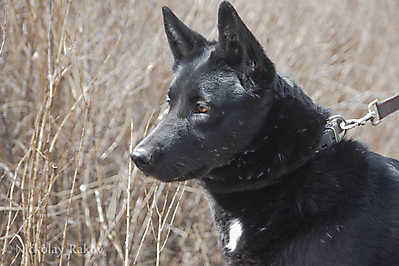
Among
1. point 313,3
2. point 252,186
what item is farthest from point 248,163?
point 313,3

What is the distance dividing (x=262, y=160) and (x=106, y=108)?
169 cm

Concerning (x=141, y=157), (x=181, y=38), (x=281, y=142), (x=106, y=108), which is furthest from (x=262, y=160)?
(x=106, y=108)

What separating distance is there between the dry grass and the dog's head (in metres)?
0.35

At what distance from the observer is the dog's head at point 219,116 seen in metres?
1.93

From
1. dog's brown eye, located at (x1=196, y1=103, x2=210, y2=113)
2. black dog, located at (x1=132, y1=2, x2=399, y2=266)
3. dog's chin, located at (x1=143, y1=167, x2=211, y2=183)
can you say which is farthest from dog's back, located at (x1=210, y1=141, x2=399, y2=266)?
dog's brown eye, located at (x1=196, y1=103, x2=210, y2=113)

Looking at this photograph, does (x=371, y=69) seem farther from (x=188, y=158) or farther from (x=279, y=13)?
(x=188, y=158)

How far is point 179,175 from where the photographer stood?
6.44 ft

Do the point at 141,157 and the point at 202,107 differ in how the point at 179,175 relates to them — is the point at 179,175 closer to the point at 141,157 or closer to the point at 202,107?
the point at 141,157

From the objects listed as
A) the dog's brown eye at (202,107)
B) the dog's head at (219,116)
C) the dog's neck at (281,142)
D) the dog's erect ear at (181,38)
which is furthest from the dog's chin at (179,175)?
the dog's erect ear at (181,38)

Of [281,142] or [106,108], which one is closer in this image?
[281,142]

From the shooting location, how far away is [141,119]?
3861 millimetres

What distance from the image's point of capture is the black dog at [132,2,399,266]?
6.11ft

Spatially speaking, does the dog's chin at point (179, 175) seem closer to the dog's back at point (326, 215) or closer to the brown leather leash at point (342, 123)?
the dog's back at point (326, 215)

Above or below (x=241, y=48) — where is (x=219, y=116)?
below
